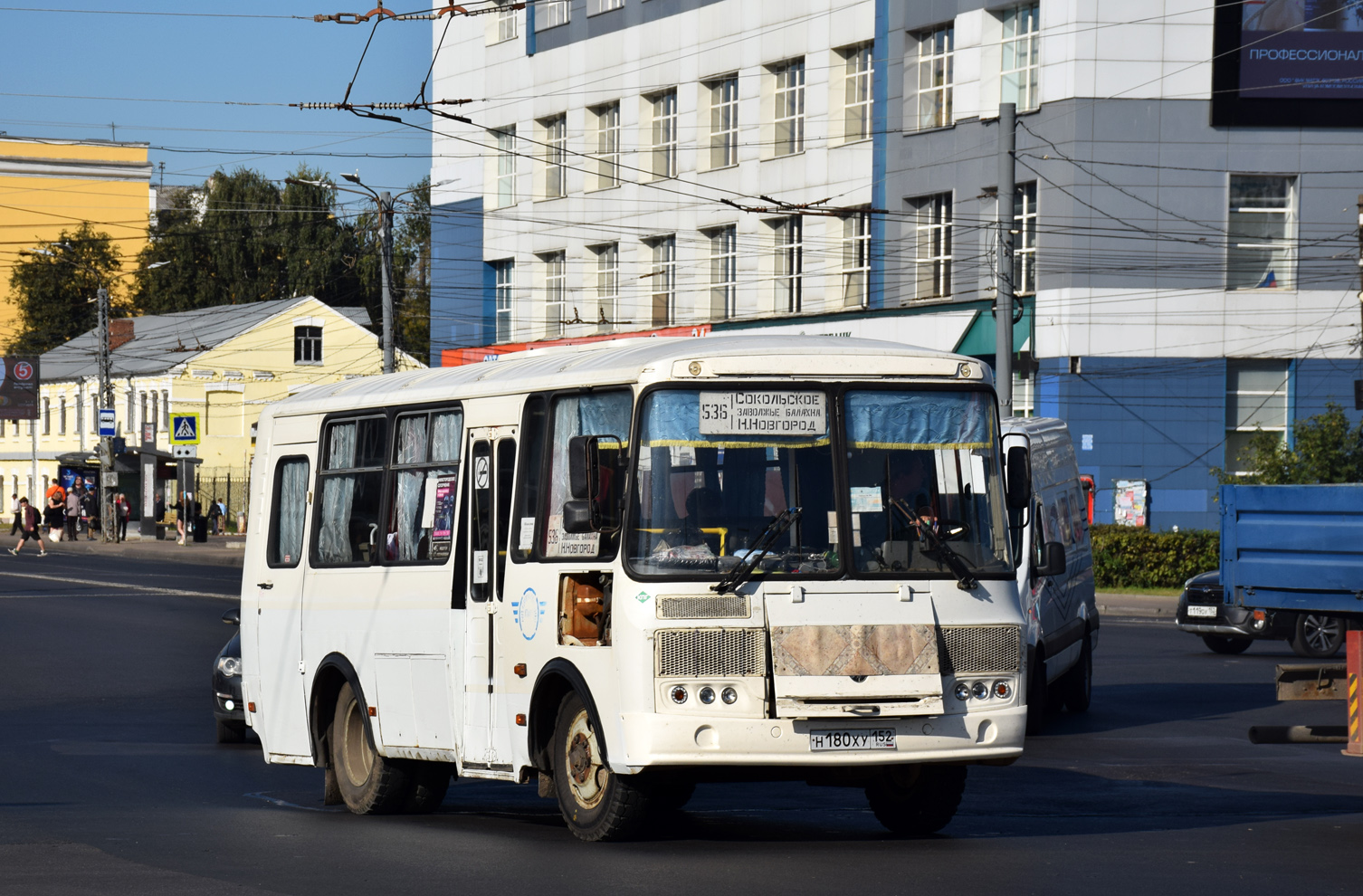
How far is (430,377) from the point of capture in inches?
480

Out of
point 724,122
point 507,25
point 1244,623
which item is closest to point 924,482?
point 1244,623

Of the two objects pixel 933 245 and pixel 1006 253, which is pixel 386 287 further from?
pixel 1006 253

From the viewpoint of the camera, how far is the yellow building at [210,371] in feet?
270

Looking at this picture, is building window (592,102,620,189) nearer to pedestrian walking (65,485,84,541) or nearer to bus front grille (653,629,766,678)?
pedestrian walking (65,485,84,541)

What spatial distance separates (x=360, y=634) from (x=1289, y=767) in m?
7.07

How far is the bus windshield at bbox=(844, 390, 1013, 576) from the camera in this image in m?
9.98

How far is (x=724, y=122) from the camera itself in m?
51.1

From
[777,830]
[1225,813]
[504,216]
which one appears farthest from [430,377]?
[504,216]

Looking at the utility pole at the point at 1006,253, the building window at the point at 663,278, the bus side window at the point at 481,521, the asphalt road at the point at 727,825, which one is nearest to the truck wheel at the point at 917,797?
the asphalt road at the point at 727,825

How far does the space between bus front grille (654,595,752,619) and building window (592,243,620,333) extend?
45.2m

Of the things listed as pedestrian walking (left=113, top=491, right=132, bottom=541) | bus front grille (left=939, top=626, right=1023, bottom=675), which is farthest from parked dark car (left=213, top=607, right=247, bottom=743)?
pedestrian walking (left=113, top=491, right=132, bottom=541)

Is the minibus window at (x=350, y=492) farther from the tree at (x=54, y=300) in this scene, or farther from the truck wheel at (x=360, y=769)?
the tree at (x=54, y=300)

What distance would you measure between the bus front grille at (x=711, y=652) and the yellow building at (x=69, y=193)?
9852cm

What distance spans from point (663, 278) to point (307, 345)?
118ft
